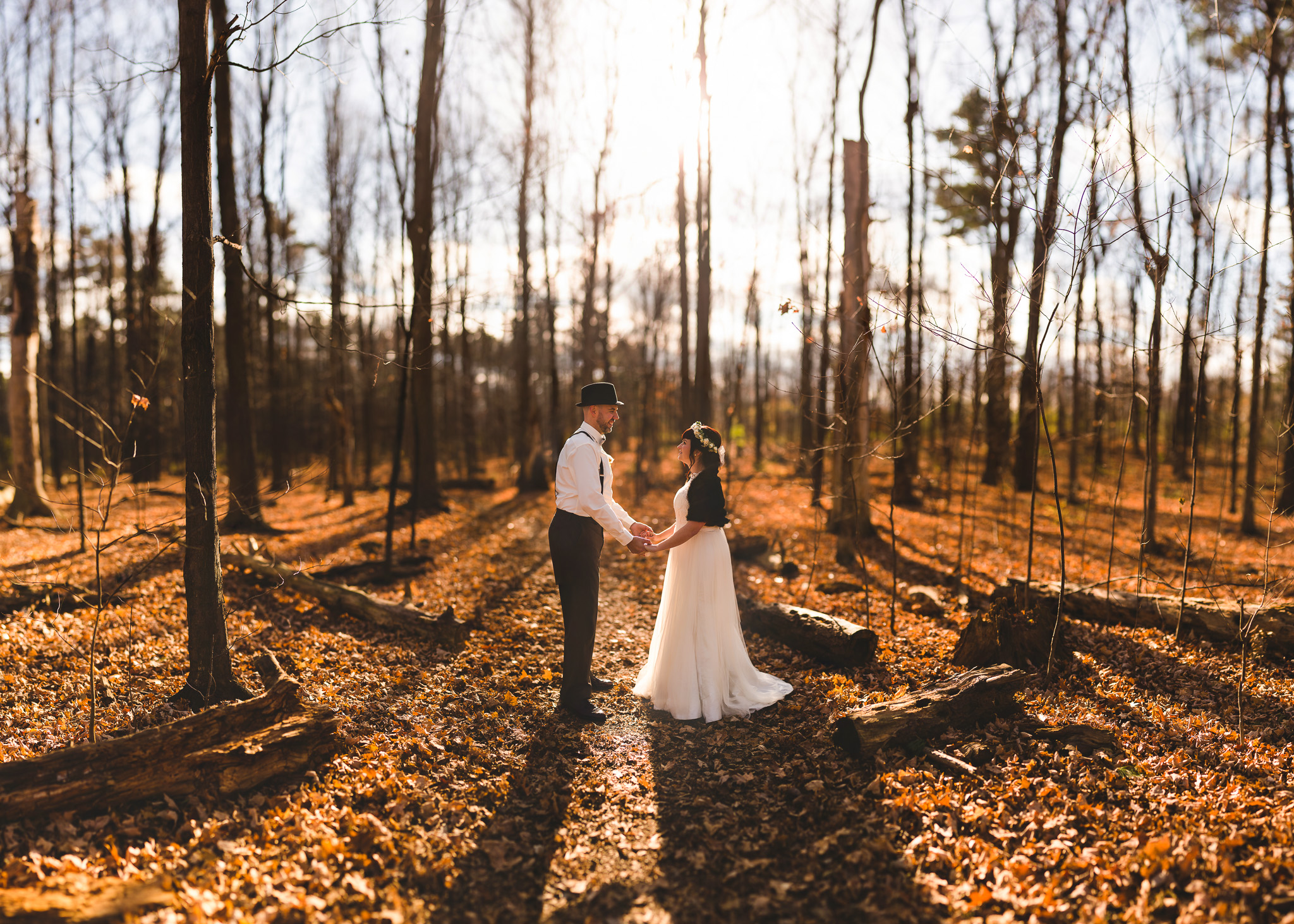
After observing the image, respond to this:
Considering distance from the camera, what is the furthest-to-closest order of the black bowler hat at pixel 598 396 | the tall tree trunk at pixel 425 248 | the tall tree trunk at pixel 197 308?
the tall tree trunk at pixel 425 248, the black bowler hat at pixel 598 396, the tall tree trunk at pixel 197 308

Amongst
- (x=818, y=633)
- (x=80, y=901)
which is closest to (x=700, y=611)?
(x=818, y=633)

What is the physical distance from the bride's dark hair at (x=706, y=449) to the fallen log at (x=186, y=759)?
125 inches

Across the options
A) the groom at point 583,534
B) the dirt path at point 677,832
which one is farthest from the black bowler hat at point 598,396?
the dirt path at point 677,832

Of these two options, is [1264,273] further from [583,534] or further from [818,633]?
[583,534]

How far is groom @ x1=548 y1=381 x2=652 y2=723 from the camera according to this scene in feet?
17.4

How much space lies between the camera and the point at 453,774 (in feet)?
14.9

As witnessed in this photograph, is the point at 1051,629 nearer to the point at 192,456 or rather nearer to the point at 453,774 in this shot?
the point at 453,774

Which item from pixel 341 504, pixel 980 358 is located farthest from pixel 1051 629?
pixel 341 504

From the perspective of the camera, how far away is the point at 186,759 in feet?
13.3

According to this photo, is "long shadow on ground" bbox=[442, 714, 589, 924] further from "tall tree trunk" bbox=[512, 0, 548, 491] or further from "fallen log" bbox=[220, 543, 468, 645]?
Answer: "tall tree trunk" bbox=[512, 0, 548, 491]

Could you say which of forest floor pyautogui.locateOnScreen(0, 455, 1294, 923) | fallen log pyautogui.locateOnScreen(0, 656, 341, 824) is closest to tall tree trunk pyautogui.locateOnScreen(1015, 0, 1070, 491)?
forest floor pyautogui.locateOnScreen(0, 455, 1294, 923)

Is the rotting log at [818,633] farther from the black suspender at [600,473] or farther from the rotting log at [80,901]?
the rotting log at [80,901]

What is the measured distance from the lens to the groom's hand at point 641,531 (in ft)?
18.5

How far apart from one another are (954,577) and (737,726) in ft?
18.6
